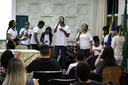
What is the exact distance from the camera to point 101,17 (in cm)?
877

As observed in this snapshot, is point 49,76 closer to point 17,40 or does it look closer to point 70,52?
point 17,40

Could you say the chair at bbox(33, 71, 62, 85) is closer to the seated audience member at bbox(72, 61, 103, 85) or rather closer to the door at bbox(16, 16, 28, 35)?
the seated audience member at bbox(72, 61, 103, 85)

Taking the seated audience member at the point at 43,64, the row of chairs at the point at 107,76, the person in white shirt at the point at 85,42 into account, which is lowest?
the row of chairs at the point at 107,76

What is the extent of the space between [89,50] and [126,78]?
10.4ft

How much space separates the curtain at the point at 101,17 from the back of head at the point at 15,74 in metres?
6.92

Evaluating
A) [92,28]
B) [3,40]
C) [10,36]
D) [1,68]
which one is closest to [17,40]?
[10,36]

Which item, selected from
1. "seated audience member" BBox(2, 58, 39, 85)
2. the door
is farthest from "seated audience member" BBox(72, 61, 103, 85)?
the door

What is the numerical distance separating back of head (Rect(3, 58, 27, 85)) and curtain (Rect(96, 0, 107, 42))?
6.92 meters

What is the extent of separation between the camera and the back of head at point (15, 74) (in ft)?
6.24

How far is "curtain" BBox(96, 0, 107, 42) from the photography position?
866 centimetres

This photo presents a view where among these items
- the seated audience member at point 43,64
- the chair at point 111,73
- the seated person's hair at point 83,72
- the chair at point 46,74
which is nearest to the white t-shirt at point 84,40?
the chair at point 111,73

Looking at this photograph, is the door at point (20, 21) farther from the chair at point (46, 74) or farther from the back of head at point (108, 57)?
the chair at point (46, 74)

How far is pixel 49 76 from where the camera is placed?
9.95 feet

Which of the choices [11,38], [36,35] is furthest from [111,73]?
[36,35]
